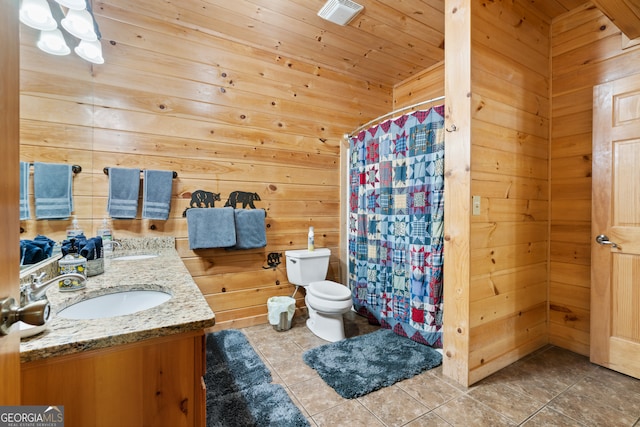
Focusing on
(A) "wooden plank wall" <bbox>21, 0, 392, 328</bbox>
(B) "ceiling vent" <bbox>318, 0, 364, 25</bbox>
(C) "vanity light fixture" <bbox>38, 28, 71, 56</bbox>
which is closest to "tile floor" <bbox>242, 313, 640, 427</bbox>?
(A) "wooden plank wall" <bbox>21, 0, 392, 328</bbox>

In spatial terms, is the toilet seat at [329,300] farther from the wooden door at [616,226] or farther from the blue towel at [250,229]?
the wooden door at [616,226]

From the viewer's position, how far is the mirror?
49.2 inches

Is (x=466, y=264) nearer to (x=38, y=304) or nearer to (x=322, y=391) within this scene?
(x=322, y=391)

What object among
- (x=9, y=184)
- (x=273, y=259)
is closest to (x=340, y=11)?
(x=273, y=259)

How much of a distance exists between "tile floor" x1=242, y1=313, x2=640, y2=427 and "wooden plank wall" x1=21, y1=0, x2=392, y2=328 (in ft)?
3.56

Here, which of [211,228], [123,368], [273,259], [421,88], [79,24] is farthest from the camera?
[421,88]

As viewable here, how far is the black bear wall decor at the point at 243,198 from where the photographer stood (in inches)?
96.3

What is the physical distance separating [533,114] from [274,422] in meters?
2.65

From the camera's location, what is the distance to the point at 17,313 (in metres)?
0.51

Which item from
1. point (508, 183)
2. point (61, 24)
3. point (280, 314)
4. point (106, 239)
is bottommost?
point (280, 314)

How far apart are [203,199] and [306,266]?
1075mm

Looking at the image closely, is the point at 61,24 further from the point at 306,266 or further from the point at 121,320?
the point at 306,266

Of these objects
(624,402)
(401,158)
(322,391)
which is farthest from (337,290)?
(624,402)

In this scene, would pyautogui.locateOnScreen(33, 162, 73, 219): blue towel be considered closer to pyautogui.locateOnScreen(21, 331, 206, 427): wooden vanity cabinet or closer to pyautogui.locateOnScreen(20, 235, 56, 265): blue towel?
pyautogui.locateOnScreen(20, 235, 56, 265): blue towel
